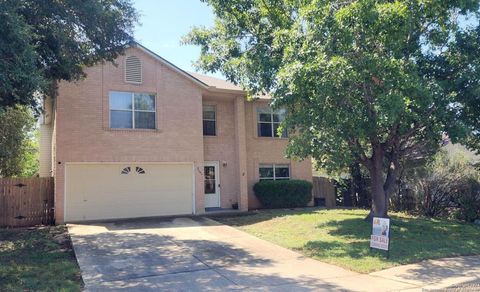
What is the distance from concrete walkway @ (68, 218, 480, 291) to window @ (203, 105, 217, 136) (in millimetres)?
8401

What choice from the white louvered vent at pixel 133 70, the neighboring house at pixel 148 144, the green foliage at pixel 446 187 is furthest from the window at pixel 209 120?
the green foliage at pixel 446 187

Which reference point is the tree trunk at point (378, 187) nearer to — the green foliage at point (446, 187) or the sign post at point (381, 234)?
the green foliage at point (446, 187)

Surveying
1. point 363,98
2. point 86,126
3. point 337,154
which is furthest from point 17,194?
point 363,98

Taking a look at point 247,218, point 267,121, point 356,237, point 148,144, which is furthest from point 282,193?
point 356,237

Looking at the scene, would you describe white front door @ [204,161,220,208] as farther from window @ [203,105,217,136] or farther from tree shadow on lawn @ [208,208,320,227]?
tree shadow on lawn @ [208,208,320,227]

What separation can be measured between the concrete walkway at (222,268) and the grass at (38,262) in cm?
30

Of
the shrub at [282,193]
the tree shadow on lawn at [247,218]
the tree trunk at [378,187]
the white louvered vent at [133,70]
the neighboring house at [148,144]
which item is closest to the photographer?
the tree trunk at [378,187]

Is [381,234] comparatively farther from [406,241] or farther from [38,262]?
[38,262]

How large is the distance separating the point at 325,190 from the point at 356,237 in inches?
445

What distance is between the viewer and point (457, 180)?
1709 cm

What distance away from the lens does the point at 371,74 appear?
10516 mm

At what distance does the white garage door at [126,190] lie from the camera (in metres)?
17.3

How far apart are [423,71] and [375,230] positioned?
496 centimetres

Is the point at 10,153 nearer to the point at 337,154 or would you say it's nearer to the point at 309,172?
the point at 309,172
